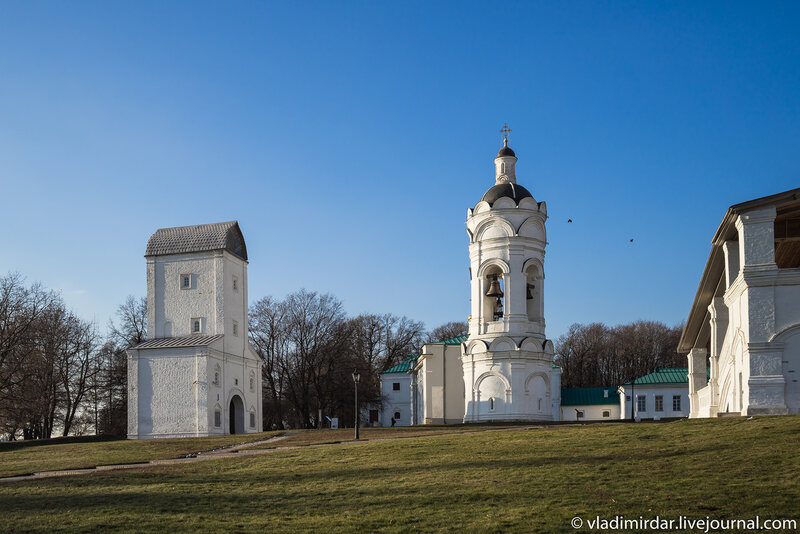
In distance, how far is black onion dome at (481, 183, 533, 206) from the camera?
4503 cm

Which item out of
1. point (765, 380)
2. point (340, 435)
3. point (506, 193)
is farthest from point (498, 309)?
point (765, 380)

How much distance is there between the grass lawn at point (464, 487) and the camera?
1346cm

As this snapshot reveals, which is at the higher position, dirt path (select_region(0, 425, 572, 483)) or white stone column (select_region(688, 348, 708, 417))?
white stone column (select_region(688, 348, 708, 417))

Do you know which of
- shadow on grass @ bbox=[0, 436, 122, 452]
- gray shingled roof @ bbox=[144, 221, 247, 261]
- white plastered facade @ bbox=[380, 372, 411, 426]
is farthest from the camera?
white plastered facade @ bbox=[380, 372, 411, 426]

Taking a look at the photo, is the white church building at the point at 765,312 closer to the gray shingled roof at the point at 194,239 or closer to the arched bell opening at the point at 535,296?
the arched bell opening at the point at 535,296

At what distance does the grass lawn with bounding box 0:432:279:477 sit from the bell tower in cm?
1281

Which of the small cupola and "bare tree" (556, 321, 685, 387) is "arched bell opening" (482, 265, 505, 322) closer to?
the small cupola

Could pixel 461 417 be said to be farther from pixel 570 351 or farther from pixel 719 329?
pixel 570 351

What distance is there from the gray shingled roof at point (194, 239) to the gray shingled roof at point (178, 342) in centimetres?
465

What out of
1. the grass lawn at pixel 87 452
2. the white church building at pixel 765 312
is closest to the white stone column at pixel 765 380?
the white church building at pixel 765 312

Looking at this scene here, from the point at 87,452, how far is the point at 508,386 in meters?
21.1

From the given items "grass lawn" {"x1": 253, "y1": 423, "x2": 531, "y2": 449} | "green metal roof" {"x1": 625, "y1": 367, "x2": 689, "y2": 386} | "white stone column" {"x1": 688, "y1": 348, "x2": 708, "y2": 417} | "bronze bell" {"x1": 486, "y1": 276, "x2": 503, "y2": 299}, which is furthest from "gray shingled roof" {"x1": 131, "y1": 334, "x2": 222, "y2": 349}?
"green metal roof" {"x1": 625, "y1": 367, "x2": 689, "y2": 386}

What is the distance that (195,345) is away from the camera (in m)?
43.2

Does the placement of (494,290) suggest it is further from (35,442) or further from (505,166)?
(35,442)
